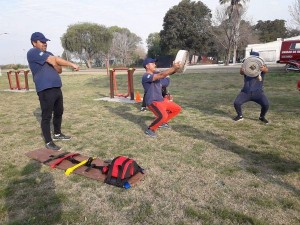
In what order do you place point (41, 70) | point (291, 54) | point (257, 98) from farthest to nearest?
point (291, 54) < point (257, 98) < point (41, 70)

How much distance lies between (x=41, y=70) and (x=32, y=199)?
2.59m

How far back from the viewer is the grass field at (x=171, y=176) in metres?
3.17

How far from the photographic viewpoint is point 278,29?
240ft

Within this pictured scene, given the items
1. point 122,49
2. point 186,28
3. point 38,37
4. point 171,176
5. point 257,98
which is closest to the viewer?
point 171,176

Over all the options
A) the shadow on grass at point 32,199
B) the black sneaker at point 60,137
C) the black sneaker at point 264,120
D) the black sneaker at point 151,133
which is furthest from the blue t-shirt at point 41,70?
the black sneaker at point 264,120

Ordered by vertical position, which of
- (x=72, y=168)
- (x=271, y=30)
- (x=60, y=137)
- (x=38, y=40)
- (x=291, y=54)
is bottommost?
(x=60, y=137)

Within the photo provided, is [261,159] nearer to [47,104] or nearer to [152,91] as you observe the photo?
[152,91]

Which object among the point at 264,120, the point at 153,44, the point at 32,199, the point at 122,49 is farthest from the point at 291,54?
the point at 153,44

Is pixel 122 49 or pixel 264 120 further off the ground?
pixel 122 49

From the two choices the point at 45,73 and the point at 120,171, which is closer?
the point at 120,171

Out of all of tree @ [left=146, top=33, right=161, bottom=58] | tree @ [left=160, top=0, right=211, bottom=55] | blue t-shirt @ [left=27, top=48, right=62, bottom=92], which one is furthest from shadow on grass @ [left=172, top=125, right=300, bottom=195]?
tree @ [left=146, top=33, right=161, bottom=58]

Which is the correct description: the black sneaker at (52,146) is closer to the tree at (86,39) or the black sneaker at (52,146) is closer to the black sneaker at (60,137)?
the black sneaker at (60,137)

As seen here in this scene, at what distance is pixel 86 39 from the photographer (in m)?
65.8

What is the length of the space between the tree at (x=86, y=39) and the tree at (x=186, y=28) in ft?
56.8
